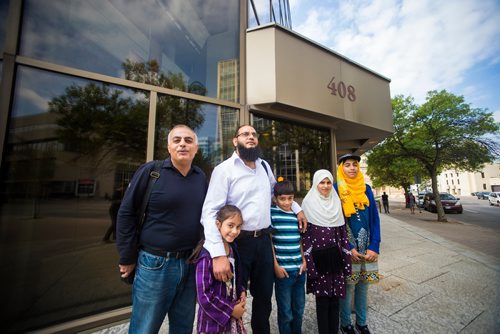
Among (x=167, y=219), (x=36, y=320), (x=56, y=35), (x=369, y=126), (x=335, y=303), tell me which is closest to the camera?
(x=167, y=219)

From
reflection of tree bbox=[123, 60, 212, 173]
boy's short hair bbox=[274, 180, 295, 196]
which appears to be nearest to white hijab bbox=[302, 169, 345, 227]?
boy's short hair bbox=[274, 180, 295, 196]

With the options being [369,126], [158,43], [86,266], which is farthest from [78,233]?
[369,126]

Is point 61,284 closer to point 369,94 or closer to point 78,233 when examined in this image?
point 78,233

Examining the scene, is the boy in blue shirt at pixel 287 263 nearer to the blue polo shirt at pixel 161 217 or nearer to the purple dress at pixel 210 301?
the purple dress at pixel 210 301

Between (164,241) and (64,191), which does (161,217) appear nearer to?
(164,241)

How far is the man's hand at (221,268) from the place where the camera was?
5.30ft

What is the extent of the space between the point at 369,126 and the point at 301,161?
192 cm

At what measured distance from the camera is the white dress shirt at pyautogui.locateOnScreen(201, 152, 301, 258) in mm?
1806

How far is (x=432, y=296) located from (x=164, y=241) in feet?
13.6

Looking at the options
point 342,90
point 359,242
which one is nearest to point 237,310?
point 359,242

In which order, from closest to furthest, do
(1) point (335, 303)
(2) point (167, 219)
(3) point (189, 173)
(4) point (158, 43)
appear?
(2) point (167, 219), (3) point (189, 173), (1) point (335, 303), (4) point (158, 43)

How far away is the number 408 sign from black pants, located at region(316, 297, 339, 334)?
3.84 m

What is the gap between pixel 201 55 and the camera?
407 cm

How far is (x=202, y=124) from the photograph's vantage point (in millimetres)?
3865
